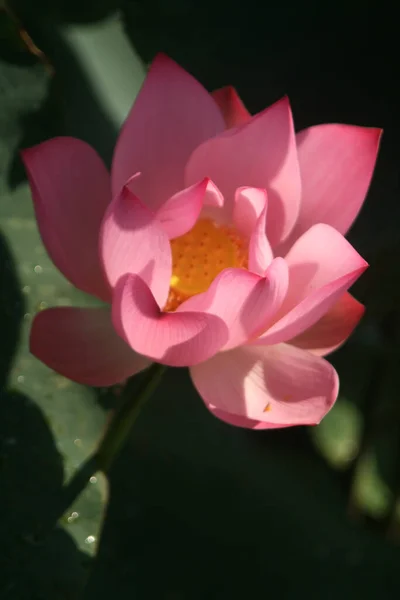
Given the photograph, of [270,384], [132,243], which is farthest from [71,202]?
[270,384]

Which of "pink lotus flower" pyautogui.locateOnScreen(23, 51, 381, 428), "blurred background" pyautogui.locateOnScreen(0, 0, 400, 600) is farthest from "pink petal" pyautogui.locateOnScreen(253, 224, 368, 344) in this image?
"blurred background" pyautogui.locateOnScreen(0, 0, 400, 600)

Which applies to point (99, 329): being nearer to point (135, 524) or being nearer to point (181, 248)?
point (181, 248)

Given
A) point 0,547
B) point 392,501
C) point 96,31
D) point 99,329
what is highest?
point 96,31

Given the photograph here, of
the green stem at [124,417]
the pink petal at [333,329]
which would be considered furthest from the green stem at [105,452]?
the pink petal at [333,329]

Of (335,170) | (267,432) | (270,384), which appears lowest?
(267,432)

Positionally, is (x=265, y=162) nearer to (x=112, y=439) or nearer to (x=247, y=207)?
(x=247, y=207)

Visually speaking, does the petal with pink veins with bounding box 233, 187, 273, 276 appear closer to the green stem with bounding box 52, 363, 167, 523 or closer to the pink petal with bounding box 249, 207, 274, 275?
the pink petal with bounding box 249, 207, 274, 275

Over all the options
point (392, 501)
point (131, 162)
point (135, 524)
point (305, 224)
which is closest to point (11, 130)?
point (131, 162)
